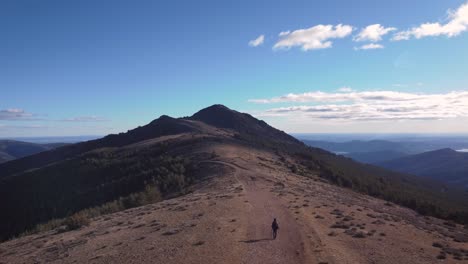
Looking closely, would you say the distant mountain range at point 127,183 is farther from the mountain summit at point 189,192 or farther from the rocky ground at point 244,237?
the rocky ground at point 244,237

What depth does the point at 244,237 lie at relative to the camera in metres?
19.0

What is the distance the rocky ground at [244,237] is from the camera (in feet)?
54.1

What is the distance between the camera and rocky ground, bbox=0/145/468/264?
54.1 ft

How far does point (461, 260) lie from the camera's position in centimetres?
1670

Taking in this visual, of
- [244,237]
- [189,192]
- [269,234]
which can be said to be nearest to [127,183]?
[189,192]

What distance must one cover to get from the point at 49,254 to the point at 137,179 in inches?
1191

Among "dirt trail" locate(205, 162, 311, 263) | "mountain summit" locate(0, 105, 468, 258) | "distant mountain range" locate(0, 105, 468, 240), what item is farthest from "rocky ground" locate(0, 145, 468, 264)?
"distant mountain range" locate(0, 105, 468, 240)

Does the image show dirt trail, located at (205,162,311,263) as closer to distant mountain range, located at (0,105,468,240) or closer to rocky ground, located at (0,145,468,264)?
rocky ground, located at (0,145,468,264)

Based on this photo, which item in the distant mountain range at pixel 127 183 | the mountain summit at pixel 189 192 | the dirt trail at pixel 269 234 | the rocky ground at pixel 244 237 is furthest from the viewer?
the distant mountain range at pixel 127 183

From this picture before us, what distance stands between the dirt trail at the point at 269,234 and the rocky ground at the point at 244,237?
4 centimetres

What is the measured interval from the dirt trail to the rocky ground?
4 centimetres

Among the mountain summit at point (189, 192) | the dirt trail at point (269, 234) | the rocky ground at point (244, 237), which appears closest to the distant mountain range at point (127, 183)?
the mountain summit at point (189, 192)

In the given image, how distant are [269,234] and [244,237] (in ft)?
4.79

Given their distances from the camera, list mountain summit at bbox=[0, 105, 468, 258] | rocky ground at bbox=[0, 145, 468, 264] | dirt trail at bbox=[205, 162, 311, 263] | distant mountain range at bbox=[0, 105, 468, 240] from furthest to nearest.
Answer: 1. distant mountain range at bbox=[0, 105, 468, 240]
2. mountain summit at bbox=[0, 105, 468, 258]
3. rocky ground at bbox=[0, 145, 468, 264]
4. dirt trail at bbox=[205, 162, 311, 263]
